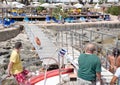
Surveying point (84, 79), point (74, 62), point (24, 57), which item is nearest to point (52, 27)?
point (24, 57)

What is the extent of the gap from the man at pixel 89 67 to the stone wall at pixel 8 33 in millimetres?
22914

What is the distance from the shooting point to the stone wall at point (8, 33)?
29788 mm

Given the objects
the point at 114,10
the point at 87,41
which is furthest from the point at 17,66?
the point at 114,10

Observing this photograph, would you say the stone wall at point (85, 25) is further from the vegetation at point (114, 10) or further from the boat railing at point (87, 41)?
the boat railing at point (87, 41)

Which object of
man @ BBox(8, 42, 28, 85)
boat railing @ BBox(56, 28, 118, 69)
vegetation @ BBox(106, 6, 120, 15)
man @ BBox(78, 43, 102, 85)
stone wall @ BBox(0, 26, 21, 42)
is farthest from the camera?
vegetation @ BBox(106, 6, 120, 15)

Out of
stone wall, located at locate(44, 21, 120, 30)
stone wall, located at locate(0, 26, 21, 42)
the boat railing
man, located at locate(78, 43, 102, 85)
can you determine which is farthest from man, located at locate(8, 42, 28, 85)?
stone wall, located at locate(44, 21, 120, 30)

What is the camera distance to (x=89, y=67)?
6816mm

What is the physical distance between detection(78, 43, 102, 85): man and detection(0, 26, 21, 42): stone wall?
22.9 m

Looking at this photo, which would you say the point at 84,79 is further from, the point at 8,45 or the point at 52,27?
the point at 52,27

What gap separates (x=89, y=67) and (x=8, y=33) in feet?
80.2

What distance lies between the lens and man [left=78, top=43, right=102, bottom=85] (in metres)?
6.73

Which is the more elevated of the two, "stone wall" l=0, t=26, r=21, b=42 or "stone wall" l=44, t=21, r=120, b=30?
"stone wall" l=0, t=26, r=21, b=42

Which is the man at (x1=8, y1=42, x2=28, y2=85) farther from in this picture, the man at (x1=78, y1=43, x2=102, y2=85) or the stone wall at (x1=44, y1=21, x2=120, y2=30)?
the stone wall at (x1=44, y1=21, x2=120, y2=30)

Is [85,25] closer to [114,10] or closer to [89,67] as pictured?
[114,10]
